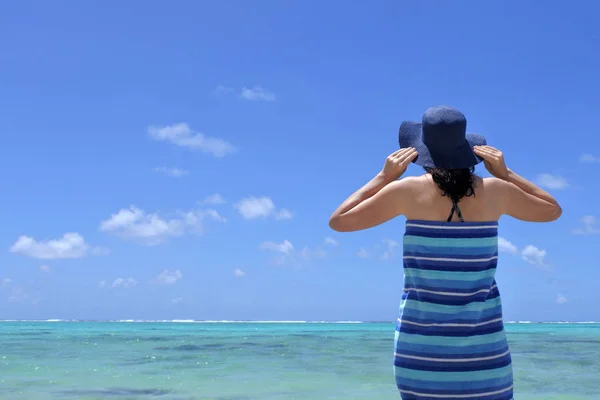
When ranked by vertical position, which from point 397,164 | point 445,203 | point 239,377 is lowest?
point 239,377

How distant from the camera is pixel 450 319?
172 cm

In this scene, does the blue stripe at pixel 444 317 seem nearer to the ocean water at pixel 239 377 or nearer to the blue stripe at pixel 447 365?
the blue stripe at pixel 447 365

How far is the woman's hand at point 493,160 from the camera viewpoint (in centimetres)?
187

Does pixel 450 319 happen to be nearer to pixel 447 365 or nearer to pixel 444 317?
pixel 444 317

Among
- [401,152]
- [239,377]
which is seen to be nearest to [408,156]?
[401,152]

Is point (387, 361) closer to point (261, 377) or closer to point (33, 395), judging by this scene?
point (261, 377)

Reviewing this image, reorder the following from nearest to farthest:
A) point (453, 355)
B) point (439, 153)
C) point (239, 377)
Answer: point (453, 355) → point (439, 153) → point (239, 377)

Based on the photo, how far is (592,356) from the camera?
1416 cm

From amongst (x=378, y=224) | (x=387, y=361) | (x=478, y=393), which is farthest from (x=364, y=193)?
(x=387, y=361)

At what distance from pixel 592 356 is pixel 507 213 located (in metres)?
13.9

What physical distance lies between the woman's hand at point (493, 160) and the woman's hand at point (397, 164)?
0.19m

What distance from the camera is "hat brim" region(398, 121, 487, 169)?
1810 millimetres

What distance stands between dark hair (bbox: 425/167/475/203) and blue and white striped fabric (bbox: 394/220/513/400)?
85 mm

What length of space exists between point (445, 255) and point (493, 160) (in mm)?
338
